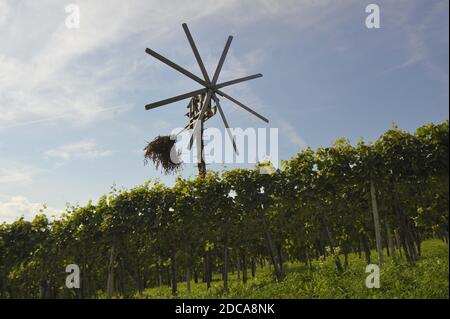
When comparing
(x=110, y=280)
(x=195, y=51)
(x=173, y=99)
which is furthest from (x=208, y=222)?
(x=195, y=51)

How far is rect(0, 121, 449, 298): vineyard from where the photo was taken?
34.8ft

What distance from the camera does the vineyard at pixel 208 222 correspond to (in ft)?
34.8

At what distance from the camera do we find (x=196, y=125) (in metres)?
16.3

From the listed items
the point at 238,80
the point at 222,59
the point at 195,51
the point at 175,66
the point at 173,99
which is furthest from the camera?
the point at 238,80

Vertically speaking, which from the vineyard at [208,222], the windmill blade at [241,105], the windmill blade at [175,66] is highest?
the windmill blade at [175,66]

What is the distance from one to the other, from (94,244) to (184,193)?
3.47 meters

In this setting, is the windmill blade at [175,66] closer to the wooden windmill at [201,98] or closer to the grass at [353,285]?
the wooden windmill at [201,98]

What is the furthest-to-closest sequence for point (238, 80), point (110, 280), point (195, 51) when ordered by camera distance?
point (238, 80)
point (195, 51)
point (110, 280)

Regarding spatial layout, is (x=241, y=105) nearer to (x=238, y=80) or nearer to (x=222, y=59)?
(x=238, y=80)

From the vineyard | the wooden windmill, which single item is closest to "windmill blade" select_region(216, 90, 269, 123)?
the wooden windmill

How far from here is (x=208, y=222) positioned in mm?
11406

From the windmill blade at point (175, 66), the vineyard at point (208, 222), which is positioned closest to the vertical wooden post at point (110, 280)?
the vineyard at point (208, 222)
